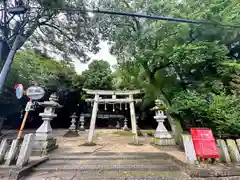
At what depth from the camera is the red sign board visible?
275 centimetres

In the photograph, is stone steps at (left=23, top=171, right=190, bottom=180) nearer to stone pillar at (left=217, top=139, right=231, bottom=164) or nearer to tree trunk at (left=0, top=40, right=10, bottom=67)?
stone pillar at (left=217, top=139, right=231, bottom=164)

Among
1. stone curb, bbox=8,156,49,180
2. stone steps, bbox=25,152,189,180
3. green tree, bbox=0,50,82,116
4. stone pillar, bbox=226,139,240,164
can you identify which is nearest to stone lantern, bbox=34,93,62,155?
stone steps, bbox=25,152,189,180

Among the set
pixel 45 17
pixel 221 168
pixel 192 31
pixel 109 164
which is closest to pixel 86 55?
pixel 45 17

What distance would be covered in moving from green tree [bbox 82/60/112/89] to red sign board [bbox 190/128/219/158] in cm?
857

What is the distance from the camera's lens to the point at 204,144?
2.85m

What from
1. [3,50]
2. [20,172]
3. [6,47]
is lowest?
[20,172]

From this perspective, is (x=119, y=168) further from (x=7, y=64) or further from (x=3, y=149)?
(x=7, y=64)

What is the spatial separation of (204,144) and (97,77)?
9135mm

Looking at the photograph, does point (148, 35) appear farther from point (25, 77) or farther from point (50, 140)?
point (25, 77)

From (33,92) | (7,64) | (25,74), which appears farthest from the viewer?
(25,74)

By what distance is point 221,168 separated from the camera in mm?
2688

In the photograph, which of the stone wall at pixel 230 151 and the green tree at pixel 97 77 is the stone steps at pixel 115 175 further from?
the green tree at pixel 97 77

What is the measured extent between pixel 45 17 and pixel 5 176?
251 inches

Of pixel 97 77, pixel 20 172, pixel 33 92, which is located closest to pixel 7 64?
pixel 33 92
